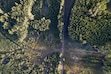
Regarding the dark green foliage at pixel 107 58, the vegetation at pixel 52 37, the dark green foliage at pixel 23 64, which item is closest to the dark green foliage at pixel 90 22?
the vegetation at pixel 52 37

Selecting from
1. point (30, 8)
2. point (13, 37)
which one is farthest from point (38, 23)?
point (13, 37)

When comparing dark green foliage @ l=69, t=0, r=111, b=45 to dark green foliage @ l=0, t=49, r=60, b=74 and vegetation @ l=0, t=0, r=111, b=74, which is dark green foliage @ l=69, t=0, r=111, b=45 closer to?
vegetation @ l=0, t=0, r=111, b=74

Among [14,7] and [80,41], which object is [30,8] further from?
[80,41]

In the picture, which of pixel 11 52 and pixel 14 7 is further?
pixel 11 52

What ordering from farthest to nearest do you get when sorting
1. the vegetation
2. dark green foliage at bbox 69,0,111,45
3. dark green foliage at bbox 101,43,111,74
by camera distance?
the vegetation < dark green foliage at bbox 101,43,111,74 < dark green foliage at bbox 69,0,111,45

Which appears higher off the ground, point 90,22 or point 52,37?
point 90,22

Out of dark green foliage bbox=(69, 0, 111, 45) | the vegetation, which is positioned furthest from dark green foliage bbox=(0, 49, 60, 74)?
dark green foliage bbox=(69, 0, 111, 45)

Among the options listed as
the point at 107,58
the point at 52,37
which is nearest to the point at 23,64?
the point at 52,37

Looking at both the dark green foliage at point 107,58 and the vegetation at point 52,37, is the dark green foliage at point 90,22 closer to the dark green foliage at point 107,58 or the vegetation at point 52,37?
the vegetation at point 52,37

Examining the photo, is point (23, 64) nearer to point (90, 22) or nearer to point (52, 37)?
point (52, 37)

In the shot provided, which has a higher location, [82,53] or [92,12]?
[92,12]

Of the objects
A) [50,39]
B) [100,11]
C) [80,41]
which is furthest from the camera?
[50,39]
